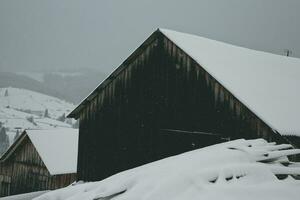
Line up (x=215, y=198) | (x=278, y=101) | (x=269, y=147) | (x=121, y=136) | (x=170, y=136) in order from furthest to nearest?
(x=121, y=136) < (x=170, y=136) < (x=278, y=101) < (x=269, y=147) < (x=215, y=198)

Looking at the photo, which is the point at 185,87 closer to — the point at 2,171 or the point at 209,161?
the point at 209,161

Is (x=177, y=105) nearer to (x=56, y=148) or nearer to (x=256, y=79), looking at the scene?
(x=256, y=79)

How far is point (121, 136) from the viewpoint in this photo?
1275 centimetres

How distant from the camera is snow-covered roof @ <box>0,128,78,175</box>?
22.8 m

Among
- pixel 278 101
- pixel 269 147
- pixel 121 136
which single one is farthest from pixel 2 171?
pixel 269 147

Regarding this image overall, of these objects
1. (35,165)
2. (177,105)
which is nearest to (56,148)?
(35,165)

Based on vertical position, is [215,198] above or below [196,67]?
below

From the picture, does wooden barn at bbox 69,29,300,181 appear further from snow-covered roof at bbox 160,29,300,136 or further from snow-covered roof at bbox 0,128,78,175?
snow-covered roof at bbox 0,128,78,175

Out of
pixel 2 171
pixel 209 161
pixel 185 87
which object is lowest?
pixel 2 171

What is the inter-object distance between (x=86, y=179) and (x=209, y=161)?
9.61m

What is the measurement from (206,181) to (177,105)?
6.99 meters

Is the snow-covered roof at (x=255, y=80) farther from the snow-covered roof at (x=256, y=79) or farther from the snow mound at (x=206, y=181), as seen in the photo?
the snow mound at (x=206, y=181)

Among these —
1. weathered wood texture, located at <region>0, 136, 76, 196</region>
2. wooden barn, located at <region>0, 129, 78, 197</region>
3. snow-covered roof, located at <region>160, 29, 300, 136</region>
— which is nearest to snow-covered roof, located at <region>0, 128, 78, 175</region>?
wooden barn, located at <region>0, 129, 78, 197</region>

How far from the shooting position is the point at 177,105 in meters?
11.3
